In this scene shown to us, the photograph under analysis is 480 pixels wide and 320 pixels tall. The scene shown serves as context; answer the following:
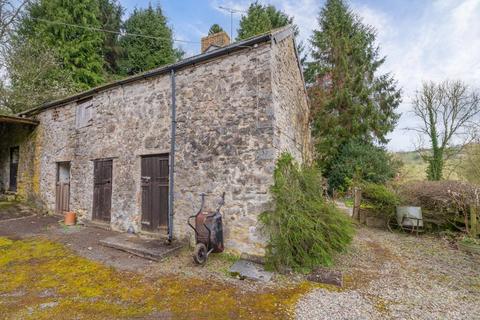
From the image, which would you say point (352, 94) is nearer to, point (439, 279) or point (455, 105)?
point (455, 105)

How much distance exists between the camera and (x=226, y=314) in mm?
2775

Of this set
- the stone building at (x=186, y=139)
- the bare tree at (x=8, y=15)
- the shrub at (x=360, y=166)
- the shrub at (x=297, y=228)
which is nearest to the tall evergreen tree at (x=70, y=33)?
the bare tree at (x=8, y=15)

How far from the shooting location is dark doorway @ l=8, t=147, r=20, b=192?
10219mm

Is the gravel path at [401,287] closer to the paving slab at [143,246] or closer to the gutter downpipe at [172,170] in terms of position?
the paving slab at [143,246]

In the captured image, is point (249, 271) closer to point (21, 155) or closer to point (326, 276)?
point (326, 276)

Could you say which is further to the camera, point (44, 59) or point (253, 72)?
point (44, 59)

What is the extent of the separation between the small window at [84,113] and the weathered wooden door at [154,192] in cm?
295

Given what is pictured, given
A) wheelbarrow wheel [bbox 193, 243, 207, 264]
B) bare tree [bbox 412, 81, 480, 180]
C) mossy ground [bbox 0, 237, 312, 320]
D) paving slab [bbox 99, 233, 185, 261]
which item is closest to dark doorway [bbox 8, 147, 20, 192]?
mossy ground [bbox 0, 237, 312, 320]

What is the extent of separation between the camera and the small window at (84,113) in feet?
23.0

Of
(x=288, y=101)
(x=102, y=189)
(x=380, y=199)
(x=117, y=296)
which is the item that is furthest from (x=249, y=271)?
(x=380, y=199)

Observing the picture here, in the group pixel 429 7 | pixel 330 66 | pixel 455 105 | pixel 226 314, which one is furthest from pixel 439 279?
pixel 455 105

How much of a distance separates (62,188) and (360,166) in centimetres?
1338

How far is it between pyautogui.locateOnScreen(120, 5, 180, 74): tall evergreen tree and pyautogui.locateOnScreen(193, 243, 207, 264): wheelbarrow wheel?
15758 millimetres

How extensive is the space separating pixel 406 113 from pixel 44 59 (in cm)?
2181
